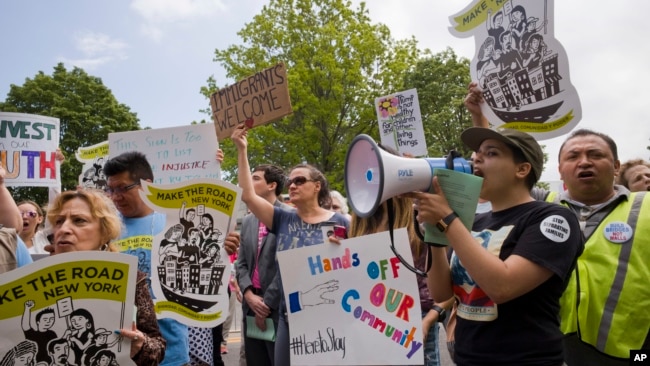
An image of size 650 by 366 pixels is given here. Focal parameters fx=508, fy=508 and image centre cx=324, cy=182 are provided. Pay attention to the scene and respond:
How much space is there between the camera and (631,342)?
2359 millimetres

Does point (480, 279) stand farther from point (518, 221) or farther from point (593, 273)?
point (593, 273)

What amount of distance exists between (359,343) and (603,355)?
4.10 feet

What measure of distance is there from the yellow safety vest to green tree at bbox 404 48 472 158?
61.5 ft

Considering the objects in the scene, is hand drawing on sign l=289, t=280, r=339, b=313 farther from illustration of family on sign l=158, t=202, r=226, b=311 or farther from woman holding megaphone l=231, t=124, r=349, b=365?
woman holding megaphone l=231, t=124, r=349, b=365

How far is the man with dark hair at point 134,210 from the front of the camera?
9.56 ft

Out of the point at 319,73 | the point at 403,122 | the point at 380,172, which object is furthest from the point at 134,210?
the point at 319,73

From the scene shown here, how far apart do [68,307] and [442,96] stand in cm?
2218

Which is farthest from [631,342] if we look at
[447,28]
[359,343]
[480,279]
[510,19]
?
[447,28]

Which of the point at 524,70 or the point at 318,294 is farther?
the point at 524,70

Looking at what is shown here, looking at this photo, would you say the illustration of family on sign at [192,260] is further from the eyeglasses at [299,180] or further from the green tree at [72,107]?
the green tree at [72,107]

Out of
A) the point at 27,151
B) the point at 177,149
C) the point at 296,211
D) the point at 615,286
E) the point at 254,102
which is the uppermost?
the point at 27,151

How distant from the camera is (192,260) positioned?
2943 mm

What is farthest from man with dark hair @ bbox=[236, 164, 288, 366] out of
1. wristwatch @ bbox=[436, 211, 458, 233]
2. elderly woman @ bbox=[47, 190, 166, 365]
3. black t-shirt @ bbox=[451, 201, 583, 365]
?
wristwatch @ bbox=[436, 211, 458, 233]

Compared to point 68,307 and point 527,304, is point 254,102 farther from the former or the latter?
point 527,304
